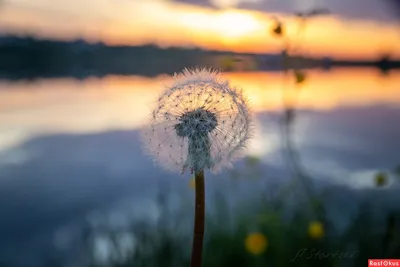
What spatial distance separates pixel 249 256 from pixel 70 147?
66.9 inches

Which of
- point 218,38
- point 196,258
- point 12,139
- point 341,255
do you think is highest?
point 218,38

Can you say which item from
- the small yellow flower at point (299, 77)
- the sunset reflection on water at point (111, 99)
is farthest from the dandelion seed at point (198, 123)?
the sunset reflection on water at point (111, 99)

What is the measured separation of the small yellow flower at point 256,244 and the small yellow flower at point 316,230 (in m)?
0.16

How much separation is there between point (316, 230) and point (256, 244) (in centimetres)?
21

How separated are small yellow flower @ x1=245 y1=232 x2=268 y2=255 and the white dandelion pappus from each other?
2.40 feet

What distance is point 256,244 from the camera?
1.96 meters

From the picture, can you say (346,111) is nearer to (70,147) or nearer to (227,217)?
(70,147)

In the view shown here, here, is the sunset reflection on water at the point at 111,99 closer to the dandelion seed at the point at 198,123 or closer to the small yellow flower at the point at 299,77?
the small yellow flower at the point at 299,77

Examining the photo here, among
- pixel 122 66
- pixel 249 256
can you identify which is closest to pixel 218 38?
pixel 249 256

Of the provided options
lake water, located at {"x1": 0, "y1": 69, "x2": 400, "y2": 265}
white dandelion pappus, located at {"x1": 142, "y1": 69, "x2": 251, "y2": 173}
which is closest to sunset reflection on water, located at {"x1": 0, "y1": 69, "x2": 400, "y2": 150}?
lake water, located at {"x1": 0, "y1": 69, "x2": 400, "y2": 265}

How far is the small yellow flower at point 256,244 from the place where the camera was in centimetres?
195

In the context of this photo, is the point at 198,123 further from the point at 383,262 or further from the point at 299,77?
the point at 383,262

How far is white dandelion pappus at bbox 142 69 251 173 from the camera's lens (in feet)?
3.92

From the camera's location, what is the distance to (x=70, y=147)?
341cm
